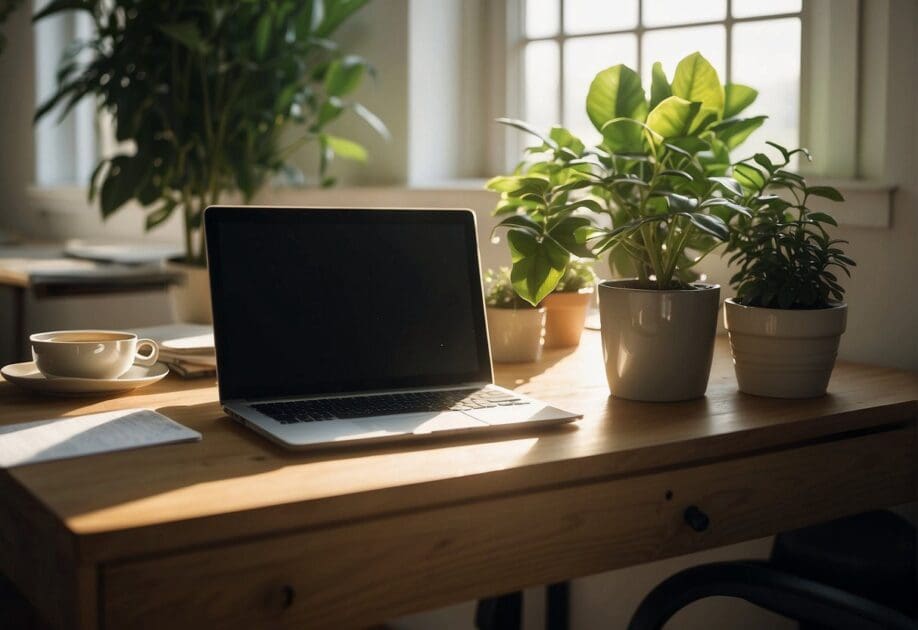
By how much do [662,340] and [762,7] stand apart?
95 cm

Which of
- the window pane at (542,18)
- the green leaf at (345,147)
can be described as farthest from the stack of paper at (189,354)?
the window pane at (542,18)

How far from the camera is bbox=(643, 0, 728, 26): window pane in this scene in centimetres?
215

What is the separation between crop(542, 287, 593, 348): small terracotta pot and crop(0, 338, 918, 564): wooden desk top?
29 centimetres

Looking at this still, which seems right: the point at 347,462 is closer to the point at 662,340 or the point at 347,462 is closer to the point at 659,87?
the point at 662,340

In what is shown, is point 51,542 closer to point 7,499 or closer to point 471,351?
point 7,499

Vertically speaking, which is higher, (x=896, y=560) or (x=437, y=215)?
(x=437, y=215)

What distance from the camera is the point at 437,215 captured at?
57.9 inches

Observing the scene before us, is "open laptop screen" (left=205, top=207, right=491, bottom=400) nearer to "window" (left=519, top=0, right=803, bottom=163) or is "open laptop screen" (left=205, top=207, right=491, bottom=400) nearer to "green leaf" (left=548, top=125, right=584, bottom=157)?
"green leaf" (left=548, top=125, right=584, bottom=157)

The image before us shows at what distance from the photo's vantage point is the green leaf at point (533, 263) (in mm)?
1388

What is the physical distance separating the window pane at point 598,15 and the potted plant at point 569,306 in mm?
731

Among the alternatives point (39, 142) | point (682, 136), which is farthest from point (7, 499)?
point (39, 142)

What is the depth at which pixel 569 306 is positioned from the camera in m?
1.80

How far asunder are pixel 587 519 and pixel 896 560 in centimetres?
49

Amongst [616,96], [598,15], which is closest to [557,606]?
[616,96]
